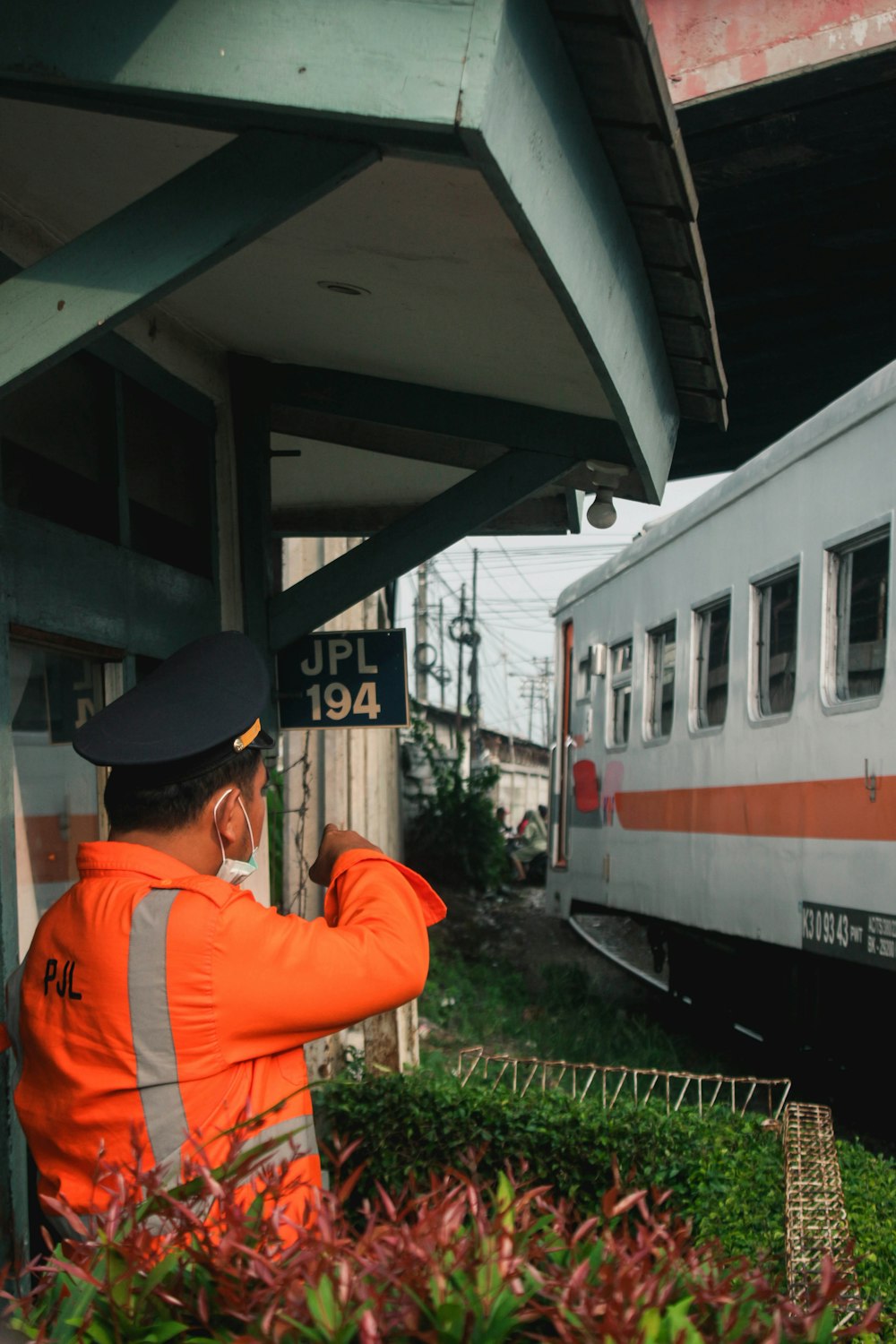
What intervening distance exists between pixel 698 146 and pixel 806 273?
4.93 ft

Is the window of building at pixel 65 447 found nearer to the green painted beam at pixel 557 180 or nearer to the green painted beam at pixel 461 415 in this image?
the green painted beam at pixel 461 415

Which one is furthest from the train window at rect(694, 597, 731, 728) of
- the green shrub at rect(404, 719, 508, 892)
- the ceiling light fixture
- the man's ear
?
the green shrub at rect(404, 719, 508, 892)

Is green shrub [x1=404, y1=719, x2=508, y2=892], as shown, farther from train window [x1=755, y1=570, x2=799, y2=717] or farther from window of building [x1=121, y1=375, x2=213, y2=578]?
window of building [x1=121, y1=375, x2=213, y2=578]

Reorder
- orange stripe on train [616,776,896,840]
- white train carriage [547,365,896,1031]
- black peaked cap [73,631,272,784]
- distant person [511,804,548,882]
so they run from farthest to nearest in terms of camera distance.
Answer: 1. distant person [511,804,548,882]
2. white train carriage [547,365,896,1031]
3. orange stripe on train [616,776,896,840]
4. black peaked cap [73,631,272,784]

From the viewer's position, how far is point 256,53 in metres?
2.16

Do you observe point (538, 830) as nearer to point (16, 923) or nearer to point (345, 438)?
point (345, 438)

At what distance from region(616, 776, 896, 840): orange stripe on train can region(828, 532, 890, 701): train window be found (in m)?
0.48

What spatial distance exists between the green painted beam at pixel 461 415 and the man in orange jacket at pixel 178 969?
7.96 ft

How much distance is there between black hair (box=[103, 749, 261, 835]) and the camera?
82.0 inches

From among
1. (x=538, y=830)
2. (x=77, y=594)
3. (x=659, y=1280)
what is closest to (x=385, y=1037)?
(x=77, y=594)

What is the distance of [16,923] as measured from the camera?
3.13 m

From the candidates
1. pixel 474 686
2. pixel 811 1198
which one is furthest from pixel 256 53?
pixel 474 686

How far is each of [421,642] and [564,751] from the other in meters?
19.6

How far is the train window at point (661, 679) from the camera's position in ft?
29.9
